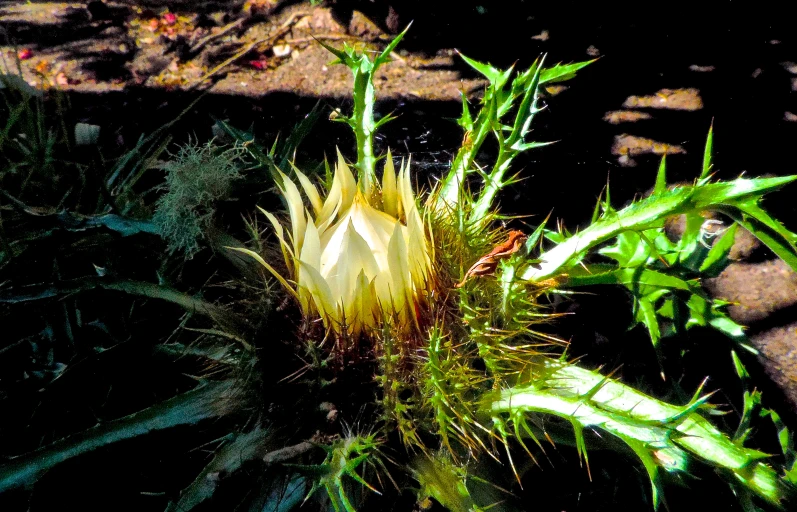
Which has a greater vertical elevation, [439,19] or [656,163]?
[439,19]

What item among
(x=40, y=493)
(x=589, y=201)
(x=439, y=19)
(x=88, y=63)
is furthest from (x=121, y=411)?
(x=439, y=19)

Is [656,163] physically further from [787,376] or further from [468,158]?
[468,158]

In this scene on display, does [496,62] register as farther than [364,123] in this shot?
Yes

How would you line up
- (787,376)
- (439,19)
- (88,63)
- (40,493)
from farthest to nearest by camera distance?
(439,19)
(88,63)
(787,376)
(40,493)

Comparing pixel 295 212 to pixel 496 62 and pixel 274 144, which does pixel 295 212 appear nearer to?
pixel 274 144

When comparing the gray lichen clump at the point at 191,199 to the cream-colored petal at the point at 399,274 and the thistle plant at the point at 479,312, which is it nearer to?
the thistle plant at the point at 479,312

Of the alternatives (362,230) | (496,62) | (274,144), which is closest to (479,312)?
(362,230)

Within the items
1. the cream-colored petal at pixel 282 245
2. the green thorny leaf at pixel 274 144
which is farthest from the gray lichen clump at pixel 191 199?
the cream-colored petal at pixel 282 245
